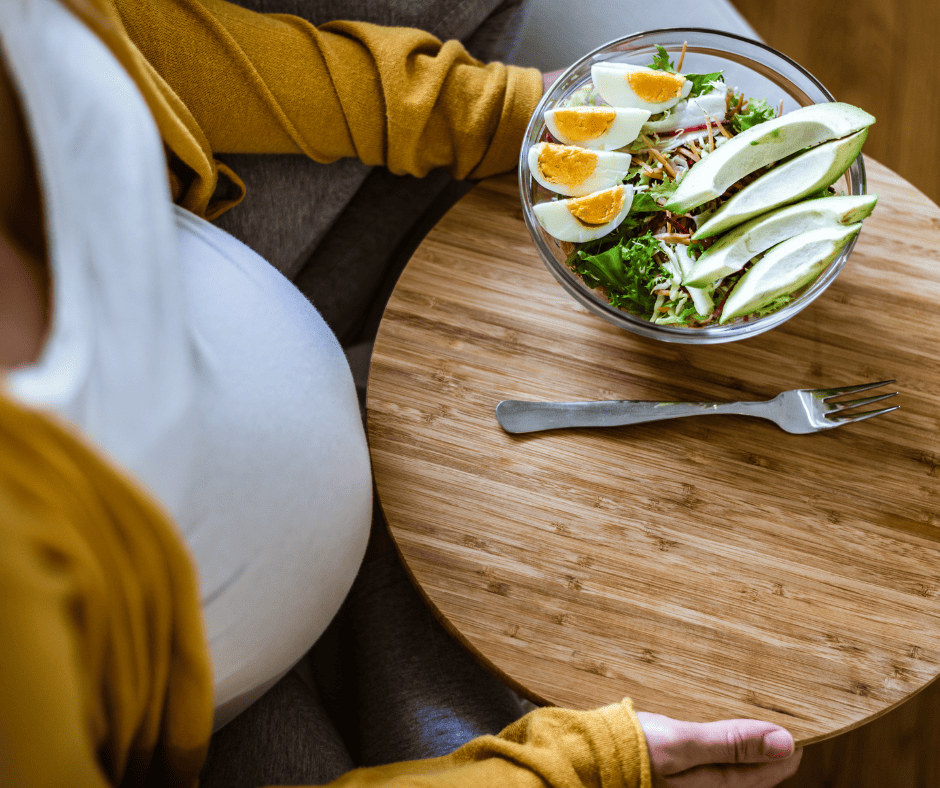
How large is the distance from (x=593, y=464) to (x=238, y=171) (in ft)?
1.79

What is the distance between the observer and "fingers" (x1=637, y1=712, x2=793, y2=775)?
597 millimetres

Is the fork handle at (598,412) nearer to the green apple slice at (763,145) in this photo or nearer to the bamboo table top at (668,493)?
the bamboo table top at (668,493)

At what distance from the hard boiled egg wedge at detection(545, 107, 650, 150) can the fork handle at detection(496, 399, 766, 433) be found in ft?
0.94

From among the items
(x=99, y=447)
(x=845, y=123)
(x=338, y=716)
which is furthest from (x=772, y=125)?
(x=338, y=716)

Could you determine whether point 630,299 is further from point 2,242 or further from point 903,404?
point 2,242

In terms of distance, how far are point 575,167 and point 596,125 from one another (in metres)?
0.05

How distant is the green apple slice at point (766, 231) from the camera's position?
24.1 inches

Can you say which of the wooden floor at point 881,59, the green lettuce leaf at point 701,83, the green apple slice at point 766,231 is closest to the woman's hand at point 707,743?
the green apple slice at point 766,231

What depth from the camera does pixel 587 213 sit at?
66 centimetres

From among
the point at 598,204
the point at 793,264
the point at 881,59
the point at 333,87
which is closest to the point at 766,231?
the point at 793,264

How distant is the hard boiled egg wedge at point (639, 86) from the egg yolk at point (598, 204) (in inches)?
4.2

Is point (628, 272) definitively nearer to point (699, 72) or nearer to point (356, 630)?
point (699, 72)

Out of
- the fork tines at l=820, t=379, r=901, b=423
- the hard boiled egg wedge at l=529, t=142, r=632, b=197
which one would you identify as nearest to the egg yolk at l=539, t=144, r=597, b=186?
the hard boiled egg wedge at l=529, t=142, r=632, b=197

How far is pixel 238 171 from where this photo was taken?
2.47 ft
